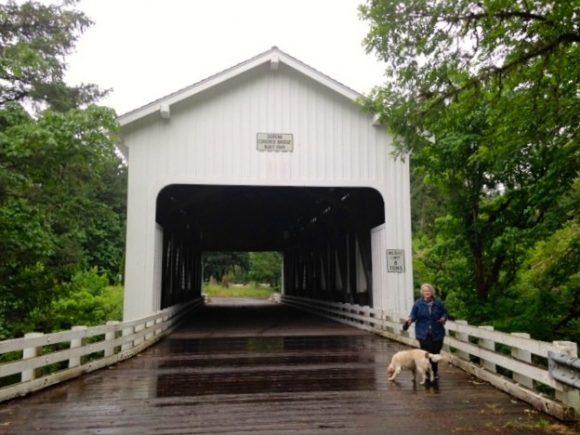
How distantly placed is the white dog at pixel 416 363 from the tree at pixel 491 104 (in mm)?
3307

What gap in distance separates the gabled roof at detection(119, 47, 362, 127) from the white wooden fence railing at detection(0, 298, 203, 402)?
4.17 metres

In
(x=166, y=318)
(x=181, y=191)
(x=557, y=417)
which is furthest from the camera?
(x=181, y=191)

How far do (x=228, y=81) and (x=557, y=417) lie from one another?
9.31m

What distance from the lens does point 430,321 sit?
267 inches

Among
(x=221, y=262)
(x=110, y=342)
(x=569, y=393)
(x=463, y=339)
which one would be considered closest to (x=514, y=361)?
(x=569, y=393)

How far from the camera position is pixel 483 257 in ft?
40.3

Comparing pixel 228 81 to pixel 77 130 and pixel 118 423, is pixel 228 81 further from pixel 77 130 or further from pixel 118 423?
pixel 118 423

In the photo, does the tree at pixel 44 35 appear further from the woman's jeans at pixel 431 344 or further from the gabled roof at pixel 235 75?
the woman's jeans at pixel 431 344

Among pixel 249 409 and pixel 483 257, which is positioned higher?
pixel 483 257

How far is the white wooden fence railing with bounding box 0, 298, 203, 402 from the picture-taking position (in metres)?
5.98

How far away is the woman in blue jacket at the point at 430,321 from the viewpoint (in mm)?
6762

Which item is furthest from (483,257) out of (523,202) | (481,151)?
(481,151)

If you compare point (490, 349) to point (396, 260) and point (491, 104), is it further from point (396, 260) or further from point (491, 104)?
point (396, 260)

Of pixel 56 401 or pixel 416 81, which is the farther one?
pixel 416 81
